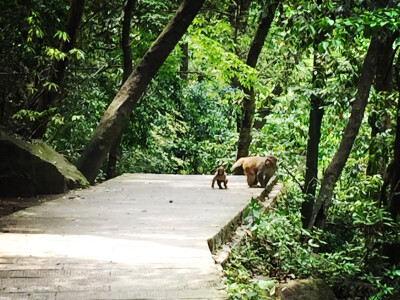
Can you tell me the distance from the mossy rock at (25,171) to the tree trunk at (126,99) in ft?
4.66

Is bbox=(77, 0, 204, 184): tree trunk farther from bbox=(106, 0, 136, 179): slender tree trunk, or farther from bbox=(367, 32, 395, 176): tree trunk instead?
bbox=(367, 32, 395, 176): tree trunk

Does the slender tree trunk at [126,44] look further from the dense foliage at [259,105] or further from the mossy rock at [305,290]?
the mossy rock at [305,290]

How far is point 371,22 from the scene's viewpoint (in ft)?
19.0

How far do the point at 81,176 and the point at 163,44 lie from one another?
3271mm

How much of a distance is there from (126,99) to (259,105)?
509cm

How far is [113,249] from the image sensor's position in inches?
205

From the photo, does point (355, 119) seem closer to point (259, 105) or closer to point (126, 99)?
point (126, 99)

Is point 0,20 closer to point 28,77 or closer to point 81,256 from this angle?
point 28,77

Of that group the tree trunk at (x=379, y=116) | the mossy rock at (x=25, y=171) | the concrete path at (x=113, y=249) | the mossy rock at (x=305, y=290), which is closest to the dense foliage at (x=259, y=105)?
the tree trunk at (x=379, y=116)

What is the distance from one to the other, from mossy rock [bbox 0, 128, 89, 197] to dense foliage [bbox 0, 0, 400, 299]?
0.70 metres

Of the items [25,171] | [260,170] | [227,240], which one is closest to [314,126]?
[260,170]

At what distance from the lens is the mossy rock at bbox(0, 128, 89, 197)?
31.0 feet

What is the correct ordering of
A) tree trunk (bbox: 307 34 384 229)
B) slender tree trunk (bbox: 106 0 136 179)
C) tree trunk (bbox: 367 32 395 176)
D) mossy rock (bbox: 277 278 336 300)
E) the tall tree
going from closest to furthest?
mossy rock (bbox: 277 278 336 300)
tree trunk (bbox: 307 34 384 229)
tree trunk (bbox: 367 32 395 176)
the tall tree
slender tree trunk (bbox: 106 0 136 179)

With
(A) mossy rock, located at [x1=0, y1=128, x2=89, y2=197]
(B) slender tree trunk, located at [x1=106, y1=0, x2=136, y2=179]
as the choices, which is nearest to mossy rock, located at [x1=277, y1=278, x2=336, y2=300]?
(A) mossy rock, located at [x1=0, y1=128, x2=89, y2=197]
